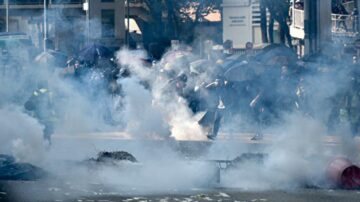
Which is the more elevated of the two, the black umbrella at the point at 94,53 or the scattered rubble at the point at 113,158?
the black umbrella at the point at 94,53

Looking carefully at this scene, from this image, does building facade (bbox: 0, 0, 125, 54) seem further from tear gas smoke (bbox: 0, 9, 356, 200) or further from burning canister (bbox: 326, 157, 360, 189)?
burning canister (bbox: 326, 157, 360, 189)

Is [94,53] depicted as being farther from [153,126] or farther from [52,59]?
[153,126]

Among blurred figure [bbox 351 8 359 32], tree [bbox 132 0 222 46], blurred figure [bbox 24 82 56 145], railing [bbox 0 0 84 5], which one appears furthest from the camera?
tree [bbox 132 0 222 46]

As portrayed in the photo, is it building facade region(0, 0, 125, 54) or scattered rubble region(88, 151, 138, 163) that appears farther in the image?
building facade region(0, 0, 125, 54)

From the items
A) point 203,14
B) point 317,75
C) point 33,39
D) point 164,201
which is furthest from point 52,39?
point 164,201

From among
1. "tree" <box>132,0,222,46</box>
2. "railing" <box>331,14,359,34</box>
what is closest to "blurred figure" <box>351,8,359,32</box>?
"railing" <box>331,14,359,34</box>

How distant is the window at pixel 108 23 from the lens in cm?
2055

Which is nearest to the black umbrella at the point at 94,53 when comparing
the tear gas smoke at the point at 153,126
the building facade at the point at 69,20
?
the tear gas smoke at the point at 153,126

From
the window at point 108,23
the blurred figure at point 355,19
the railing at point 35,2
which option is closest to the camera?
the blurred figure at point 355,19

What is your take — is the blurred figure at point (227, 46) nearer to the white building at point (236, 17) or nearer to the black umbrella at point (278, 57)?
the white building at point (236, 17)

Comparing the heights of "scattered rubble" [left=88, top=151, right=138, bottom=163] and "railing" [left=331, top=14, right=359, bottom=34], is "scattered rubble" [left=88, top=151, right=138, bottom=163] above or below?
below

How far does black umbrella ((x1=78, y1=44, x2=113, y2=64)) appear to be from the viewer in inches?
699

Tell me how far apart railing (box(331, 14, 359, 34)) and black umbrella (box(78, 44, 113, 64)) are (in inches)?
193

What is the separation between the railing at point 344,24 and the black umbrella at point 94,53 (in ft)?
16.1
